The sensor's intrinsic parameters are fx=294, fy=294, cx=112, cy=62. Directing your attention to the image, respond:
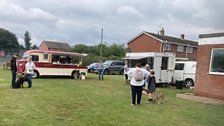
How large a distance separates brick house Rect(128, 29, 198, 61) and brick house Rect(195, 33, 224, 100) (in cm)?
3414

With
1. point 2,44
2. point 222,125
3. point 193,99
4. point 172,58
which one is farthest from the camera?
point 2,44

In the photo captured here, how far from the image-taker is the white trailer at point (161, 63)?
847 inches

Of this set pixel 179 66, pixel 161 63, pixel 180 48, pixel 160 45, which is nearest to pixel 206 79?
pixel 161 63

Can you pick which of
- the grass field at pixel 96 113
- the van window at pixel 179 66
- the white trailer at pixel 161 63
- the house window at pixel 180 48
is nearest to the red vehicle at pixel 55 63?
the white trailer at pixel 161 63

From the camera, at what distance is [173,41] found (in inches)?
2083

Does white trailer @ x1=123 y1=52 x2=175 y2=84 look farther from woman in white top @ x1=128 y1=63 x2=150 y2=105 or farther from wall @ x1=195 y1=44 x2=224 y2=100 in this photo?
woman in white top @ x1=128 y1=63 x2=150 y2=105

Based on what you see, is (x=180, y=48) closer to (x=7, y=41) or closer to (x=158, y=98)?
(x=158, y=98)

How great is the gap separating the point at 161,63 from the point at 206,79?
19.4 ft

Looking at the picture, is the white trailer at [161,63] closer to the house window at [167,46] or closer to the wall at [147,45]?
the wall at [147,45]

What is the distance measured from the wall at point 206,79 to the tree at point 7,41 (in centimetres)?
8840

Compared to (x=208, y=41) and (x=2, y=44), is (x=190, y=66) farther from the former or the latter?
(x=2, y=44)

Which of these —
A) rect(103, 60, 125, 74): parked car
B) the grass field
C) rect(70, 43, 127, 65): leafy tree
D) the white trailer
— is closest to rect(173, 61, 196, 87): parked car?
the white trailer

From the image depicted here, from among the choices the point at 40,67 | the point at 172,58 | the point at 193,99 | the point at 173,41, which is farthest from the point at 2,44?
the point at 193,99

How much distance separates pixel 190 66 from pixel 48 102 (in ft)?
45.9
